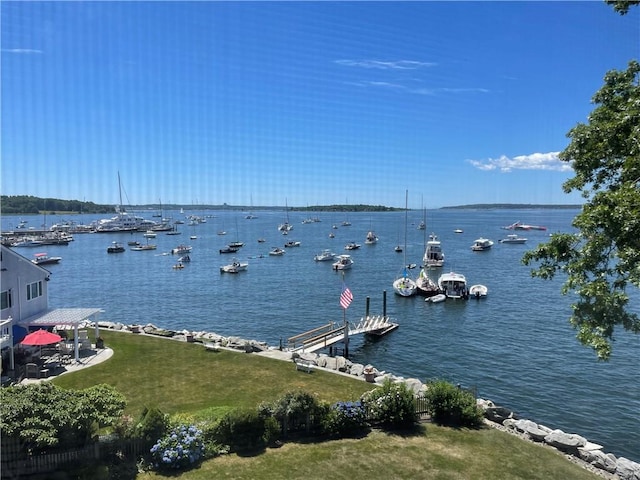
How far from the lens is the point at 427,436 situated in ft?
51.9

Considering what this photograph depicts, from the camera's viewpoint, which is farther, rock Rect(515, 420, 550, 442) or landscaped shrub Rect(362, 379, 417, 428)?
rock Rect(515, 420, 550, 442)

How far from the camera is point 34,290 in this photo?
1050 inches

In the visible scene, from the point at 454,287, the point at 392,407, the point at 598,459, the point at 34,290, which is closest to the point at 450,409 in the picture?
the point at 392,407

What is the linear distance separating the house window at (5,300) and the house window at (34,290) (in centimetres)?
143

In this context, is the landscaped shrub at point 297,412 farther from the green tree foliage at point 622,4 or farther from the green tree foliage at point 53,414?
the green tree foliage at point 622,4

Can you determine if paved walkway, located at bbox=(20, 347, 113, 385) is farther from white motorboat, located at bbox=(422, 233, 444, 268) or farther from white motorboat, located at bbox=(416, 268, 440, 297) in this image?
white motorboat, located at bbox=(422, 233, 444, 268)

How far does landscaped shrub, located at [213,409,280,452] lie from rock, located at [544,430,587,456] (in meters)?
10.1

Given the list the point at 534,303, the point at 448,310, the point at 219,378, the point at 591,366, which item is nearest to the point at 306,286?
the point at 448,310

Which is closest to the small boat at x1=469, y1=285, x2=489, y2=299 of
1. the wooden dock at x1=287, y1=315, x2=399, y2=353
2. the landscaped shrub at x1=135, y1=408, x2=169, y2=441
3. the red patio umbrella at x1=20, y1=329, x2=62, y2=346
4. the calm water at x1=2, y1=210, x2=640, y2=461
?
the calm water at x1=2, y1=210, x2=640, y2=461

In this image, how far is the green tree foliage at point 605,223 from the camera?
352 inches

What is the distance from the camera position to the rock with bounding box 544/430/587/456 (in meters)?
16.6

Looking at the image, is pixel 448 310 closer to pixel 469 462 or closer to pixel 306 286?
pixel 306 286

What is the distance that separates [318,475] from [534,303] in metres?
43.9

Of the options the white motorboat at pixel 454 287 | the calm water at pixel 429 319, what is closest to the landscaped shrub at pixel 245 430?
the calm water at pixel 429 319
